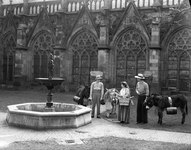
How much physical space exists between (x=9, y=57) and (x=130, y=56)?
12014mm

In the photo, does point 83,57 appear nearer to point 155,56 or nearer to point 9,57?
point 155,56

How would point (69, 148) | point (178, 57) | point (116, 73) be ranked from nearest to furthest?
point (69, 148)
point (178, 57)
point (116, 73)

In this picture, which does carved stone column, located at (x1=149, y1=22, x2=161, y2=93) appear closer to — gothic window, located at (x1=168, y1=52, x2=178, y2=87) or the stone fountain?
gothic window, located at (x1=168, y1=52, x2=178, y2=87)

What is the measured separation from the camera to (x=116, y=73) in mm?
21172

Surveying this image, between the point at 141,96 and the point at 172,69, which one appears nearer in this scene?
the point at 141,96

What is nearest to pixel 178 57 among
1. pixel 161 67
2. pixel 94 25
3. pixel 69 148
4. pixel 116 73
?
pixel 161 67

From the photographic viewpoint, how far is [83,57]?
22.5 metres

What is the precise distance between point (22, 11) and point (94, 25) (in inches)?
316

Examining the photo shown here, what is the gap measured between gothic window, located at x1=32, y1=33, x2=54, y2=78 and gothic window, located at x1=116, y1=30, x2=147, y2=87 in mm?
6559

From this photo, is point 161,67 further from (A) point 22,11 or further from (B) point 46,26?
(A) point 22,11

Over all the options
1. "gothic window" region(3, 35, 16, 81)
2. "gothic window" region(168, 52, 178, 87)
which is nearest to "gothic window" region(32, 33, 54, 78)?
"gothic window" region(3, 35, 16, 81)

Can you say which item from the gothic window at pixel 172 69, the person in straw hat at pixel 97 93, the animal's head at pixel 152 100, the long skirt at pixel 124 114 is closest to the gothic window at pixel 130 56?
the gothic window at pixel 172 69

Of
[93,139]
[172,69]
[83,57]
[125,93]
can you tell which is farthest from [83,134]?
[83,57]

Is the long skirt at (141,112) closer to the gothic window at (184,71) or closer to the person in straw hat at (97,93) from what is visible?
the person in straw hat at (97,93)
